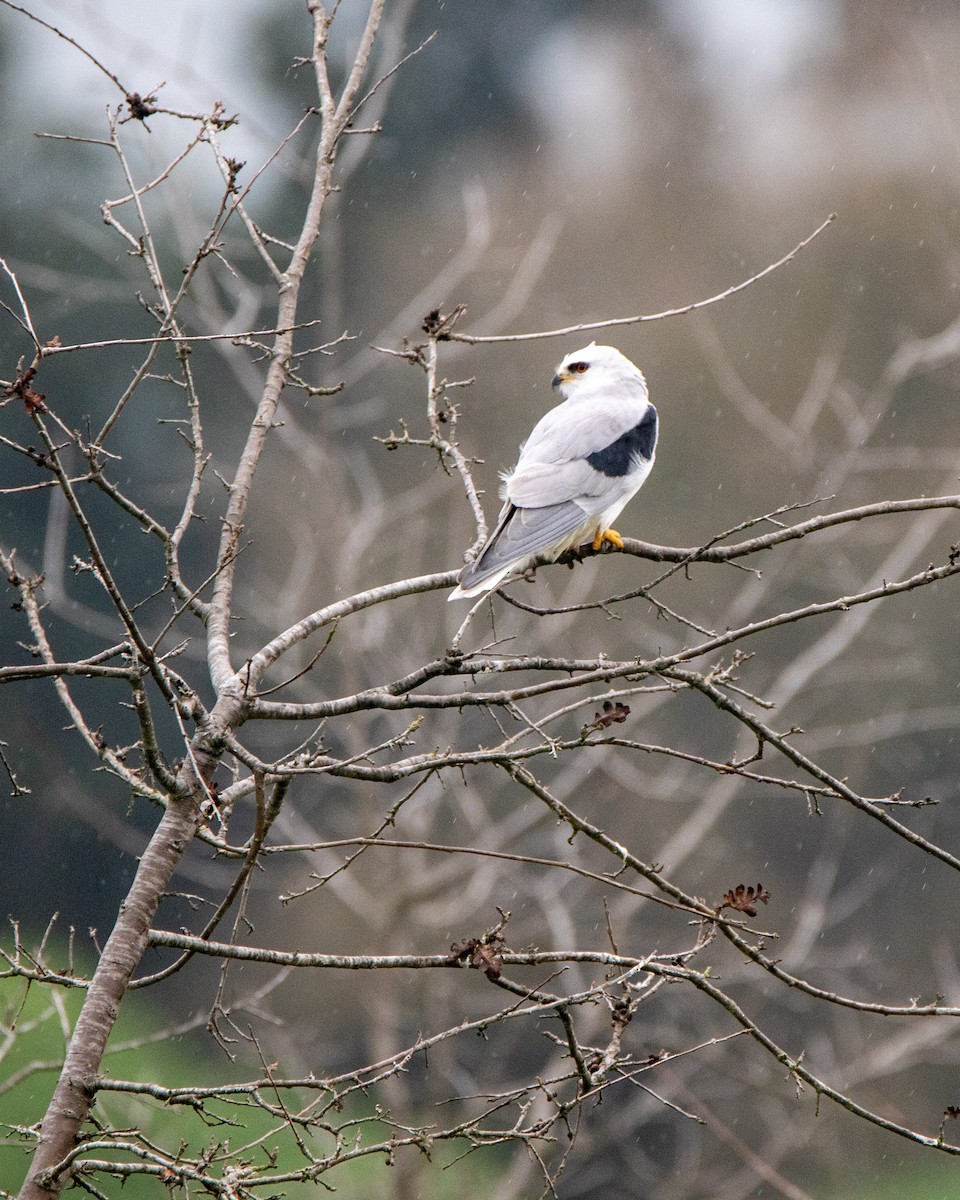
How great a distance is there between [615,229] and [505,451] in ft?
9.05

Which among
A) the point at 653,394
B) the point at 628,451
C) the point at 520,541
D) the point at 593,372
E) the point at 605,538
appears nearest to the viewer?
the point at 520,541

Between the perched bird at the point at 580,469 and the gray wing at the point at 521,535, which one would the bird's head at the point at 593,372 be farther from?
the gray wing at the point at 521,535

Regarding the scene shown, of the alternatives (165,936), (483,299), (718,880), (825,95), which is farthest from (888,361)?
(165,936)

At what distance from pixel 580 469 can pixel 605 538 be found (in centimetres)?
20

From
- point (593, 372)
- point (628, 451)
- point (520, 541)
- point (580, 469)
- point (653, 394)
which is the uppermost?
point (653, 394)

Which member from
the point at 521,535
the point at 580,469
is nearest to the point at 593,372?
the point at 580,469

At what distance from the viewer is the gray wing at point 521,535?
2619 mm

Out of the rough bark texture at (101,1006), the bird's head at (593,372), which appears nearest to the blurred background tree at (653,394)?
the bird's head at (593,372)

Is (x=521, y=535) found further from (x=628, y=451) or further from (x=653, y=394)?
(x=653, y=394)

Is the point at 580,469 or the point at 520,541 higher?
the point at 580,469

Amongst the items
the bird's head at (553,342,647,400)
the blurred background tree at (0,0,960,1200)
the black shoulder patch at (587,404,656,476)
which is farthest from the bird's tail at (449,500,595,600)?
the blurred background tree at (0,0,960,1200)

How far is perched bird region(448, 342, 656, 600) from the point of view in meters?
3.02

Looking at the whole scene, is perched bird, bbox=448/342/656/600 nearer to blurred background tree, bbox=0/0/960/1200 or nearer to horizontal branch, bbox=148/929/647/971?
horizontal branch, bbox=148/929/647/971

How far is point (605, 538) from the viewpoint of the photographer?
325cm
